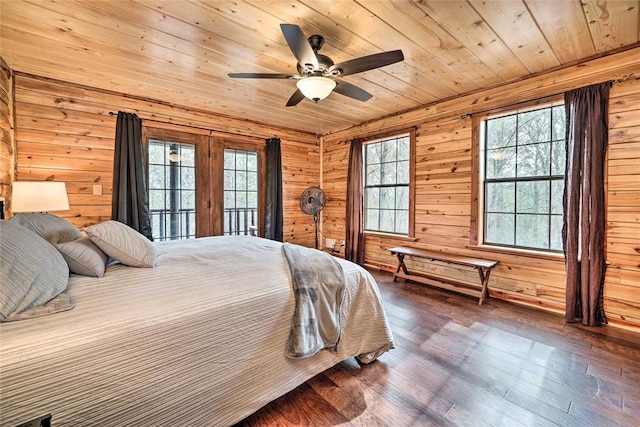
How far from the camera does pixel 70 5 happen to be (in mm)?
1827

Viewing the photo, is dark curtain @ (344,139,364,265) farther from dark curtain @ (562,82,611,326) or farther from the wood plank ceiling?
dark curtain @ (562,82,611,326)

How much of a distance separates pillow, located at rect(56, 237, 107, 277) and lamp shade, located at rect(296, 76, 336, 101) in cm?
180

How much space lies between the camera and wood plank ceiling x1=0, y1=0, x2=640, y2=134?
185 centimetres

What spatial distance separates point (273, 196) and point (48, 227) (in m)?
3.08

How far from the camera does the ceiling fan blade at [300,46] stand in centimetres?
159

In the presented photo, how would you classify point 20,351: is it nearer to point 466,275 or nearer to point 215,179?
point 215,179

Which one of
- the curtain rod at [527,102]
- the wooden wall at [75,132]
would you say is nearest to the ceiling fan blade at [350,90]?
the curtain rod at [527,102]

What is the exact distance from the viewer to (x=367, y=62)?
6.36 ft

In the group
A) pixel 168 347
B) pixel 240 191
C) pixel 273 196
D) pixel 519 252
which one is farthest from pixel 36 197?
pixel 519 252

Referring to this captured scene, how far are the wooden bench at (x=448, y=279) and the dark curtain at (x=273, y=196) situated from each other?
195cm

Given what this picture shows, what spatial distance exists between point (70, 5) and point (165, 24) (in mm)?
556

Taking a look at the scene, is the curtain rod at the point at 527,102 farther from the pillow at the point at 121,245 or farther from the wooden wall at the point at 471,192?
the pillow at the point at 121,245

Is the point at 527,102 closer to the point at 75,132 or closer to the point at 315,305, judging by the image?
the point at 315,305

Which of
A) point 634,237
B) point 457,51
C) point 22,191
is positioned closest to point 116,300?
point 22,191
